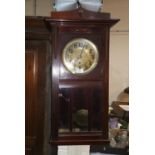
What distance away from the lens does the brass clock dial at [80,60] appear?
1.41 meters

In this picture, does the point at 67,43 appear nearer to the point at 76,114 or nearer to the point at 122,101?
the point at 76,114

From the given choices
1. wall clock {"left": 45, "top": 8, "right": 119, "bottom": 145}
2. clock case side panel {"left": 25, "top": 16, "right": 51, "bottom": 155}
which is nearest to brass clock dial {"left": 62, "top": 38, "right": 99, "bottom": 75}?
wall clock {"left": 45, "top": 8, "right": 119, "bottom": 145}

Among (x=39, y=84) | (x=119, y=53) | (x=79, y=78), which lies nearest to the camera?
(x=79, y=78)

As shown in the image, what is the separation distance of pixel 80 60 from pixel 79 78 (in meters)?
0.10

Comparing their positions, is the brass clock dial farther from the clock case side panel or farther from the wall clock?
the clock case side panel

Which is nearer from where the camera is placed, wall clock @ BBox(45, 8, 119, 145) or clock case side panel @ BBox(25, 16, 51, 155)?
wall clock @ BBox(45, 8, 119, 145)

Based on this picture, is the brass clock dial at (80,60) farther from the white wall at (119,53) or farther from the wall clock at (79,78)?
the white wall at (119,53)

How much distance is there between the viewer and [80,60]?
1.44 m

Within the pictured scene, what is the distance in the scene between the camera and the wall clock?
1397 mm

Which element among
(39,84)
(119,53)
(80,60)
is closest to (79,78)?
(80,60)

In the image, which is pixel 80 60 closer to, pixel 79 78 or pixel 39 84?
pixel 79 78
